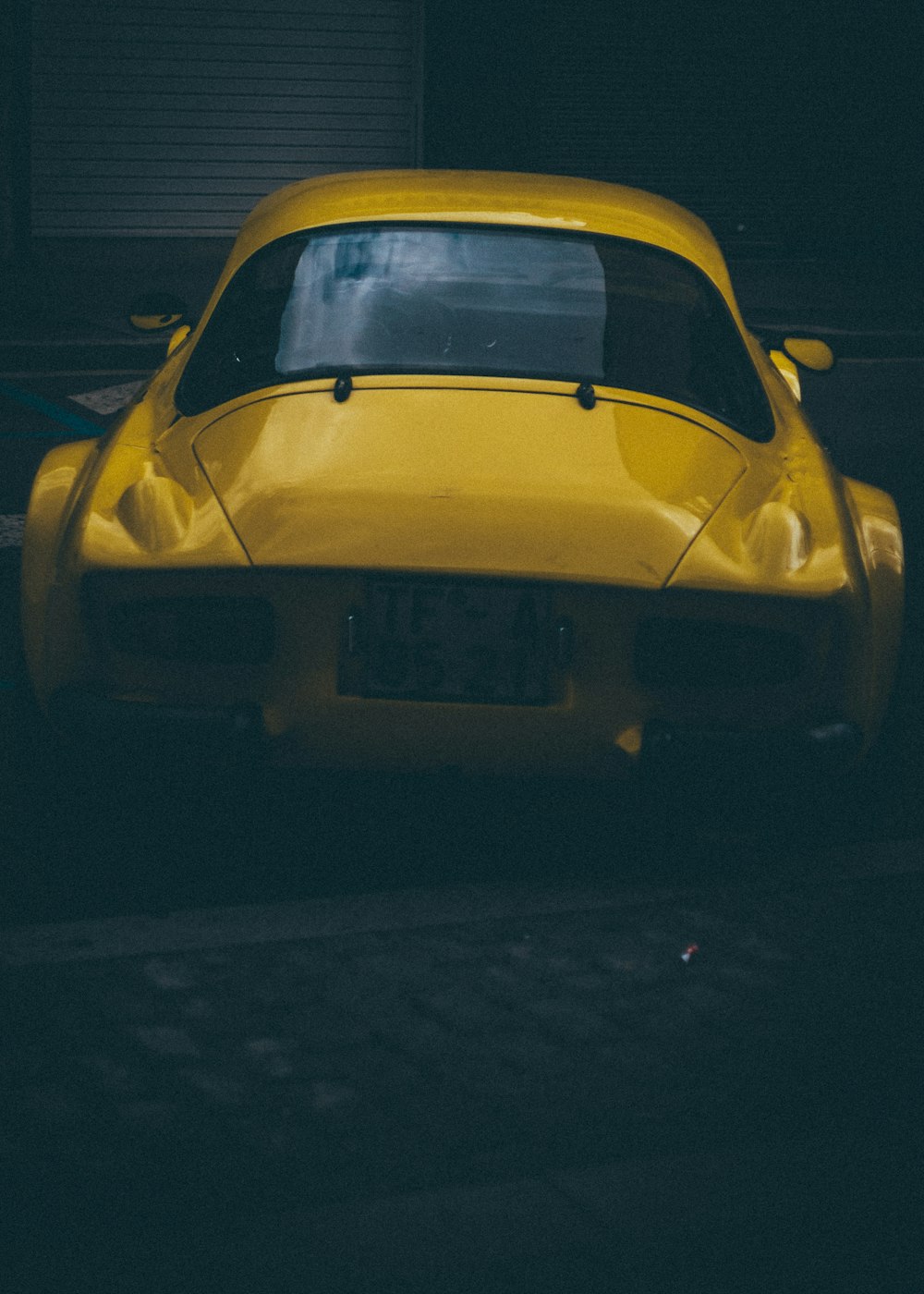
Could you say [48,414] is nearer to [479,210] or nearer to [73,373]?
[73,373]

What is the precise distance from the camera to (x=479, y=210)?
4.82 meters

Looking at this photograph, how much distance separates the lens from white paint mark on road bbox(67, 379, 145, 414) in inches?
400

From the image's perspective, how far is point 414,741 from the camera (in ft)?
12.4

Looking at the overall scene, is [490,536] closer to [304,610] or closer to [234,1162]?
[304,610]

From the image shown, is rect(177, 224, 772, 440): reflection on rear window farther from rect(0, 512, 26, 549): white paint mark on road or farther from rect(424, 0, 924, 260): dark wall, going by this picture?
rect(424, 0, 924, 260): dark wall

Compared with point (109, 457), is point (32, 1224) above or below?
below

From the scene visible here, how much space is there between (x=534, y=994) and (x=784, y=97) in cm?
1761

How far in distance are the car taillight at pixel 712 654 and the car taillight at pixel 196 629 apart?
80 centimetres

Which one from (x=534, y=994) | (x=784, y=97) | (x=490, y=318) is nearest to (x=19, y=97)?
(x=784, y=97)

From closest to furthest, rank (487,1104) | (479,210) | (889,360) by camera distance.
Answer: (487,1104) < (479,210) < (889,360)

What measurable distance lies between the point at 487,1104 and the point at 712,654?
→ 114 centimetres

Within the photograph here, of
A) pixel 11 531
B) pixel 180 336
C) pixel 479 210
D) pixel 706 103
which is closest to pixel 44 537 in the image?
pixel 479 210

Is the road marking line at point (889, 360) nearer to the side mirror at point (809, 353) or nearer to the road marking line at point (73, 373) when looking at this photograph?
the road marking line at point (73, 373)

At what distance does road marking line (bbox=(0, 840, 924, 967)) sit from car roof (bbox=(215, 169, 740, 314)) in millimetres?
1635
